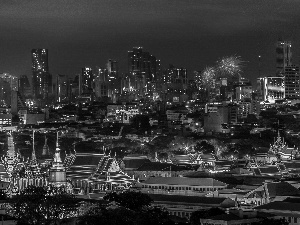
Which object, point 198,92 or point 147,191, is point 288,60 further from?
point 147,191

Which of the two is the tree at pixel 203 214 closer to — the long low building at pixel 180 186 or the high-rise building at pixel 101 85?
the long low building at pixel 180 186

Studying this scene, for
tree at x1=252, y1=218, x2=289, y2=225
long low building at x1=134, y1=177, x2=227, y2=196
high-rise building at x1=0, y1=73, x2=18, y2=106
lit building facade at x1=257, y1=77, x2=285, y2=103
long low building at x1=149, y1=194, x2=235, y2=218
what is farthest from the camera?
high-rise building at x1=0, y1=73, x2=18, y2=106

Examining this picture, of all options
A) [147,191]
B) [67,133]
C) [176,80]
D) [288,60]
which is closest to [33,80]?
[176,80]

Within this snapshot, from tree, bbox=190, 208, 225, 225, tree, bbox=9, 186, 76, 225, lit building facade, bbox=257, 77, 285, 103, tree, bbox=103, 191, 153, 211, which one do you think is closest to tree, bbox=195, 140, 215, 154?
tree, bbox=103, 191, 153, 211

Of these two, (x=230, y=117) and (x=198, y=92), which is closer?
(x=230, y=117)

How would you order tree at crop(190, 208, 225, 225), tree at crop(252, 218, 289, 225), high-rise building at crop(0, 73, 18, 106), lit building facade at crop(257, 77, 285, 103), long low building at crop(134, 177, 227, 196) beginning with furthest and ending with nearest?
high-rise building at crop(0, 73, 18, 106) → lit building facade at crop(257, 77, 285, 103) → long low building at crop(134, 177, 227, 196) → tree at crop(190, 208, 225, 225) → tree at crop(252, 218, 289, 225)

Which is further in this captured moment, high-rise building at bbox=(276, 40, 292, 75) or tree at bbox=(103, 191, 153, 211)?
high-rise building at bbox=(276, 40, 292, 75)

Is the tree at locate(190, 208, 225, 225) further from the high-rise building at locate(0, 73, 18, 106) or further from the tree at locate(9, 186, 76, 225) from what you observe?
the high-rise building at locate(0, 73, 18, 106)
